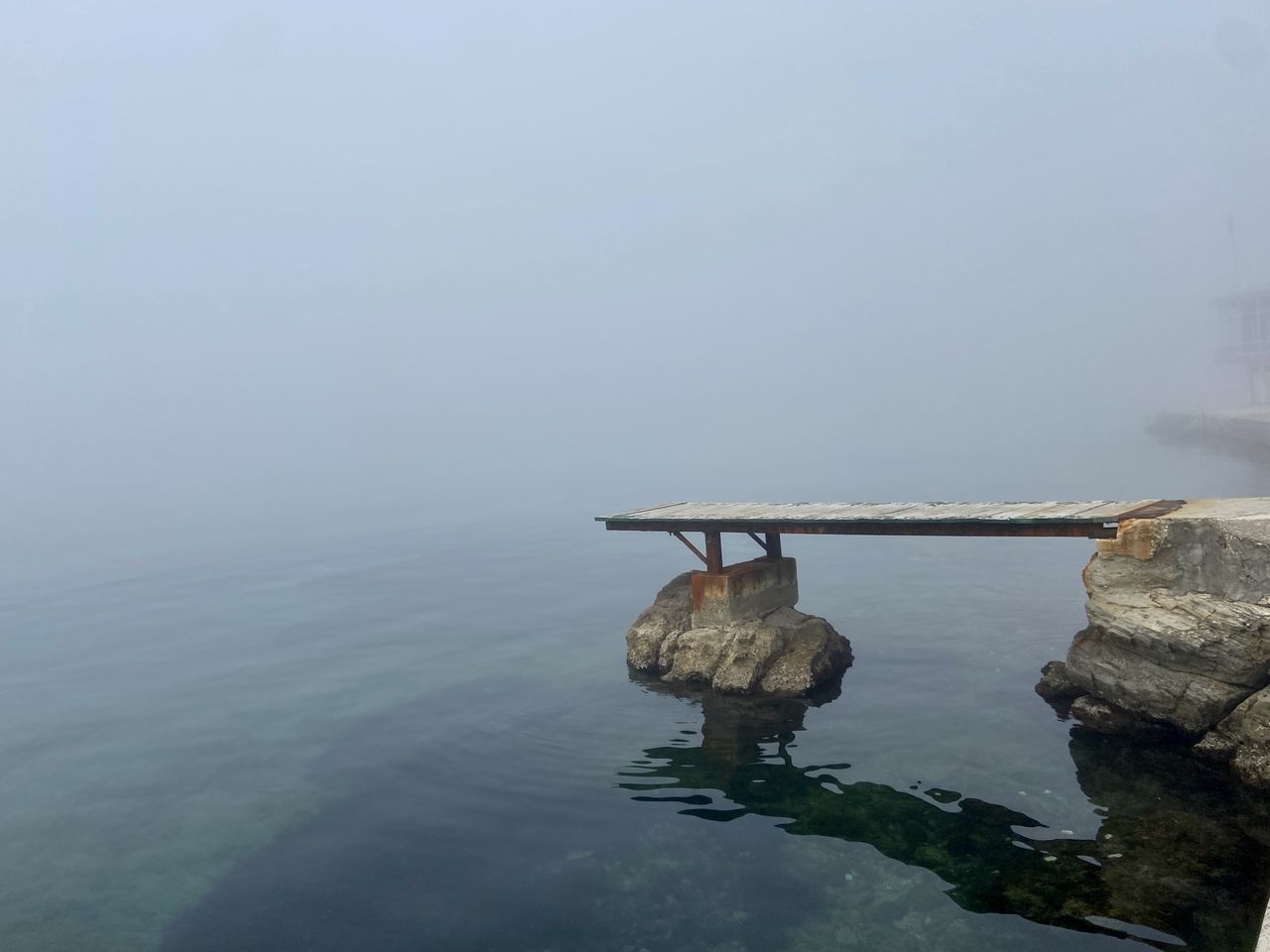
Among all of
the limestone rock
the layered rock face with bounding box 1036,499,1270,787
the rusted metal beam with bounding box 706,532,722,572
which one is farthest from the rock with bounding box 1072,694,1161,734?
the rusted metal beam with bounding box 706,532,722,572

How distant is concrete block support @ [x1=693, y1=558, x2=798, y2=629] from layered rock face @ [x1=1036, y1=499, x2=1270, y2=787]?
23.8 ft

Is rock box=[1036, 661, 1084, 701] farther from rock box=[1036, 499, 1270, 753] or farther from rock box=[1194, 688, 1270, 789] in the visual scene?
rock box=[1194, 688, 1270, 789]

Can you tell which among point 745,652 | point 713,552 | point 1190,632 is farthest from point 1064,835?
point 713,552

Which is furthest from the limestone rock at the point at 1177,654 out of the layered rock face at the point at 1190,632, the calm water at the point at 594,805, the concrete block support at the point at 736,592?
the concrete block support at the point at 736,592

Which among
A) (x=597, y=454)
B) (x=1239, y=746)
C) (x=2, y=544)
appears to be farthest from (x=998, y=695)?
(x=597, y=454)

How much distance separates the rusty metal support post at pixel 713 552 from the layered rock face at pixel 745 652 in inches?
44.2

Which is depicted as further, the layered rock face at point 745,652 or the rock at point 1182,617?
the layered rock face at point 745,652

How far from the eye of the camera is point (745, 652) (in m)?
19.8

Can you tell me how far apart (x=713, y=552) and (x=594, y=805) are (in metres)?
7.39

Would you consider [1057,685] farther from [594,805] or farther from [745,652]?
[594,805]

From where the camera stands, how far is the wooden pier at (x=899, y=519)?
1523 cm

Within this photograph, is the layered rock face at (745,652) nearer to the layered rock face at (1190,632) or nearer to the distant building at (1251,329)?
the layered rock face at (1190,632)

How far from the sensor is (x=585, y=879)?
1209 cm

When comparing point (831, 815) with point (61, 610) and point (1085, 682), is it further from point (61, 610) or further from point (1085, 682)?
point (61, 610)
